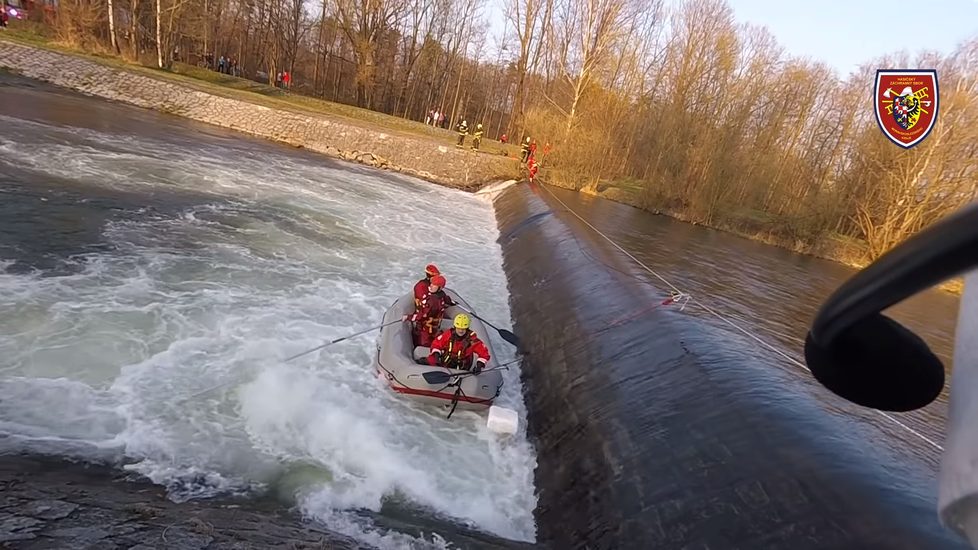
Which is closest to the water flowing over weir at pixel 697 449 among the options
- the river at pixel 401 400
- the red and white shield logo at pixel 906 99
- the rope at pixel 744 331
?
the river at pixel 401 400

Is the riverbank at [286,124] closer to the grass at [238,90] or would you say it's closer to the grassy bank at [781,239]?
the grassy bank at [781,239]

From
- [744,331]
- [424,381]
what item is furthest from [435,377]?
Result: [744,331]

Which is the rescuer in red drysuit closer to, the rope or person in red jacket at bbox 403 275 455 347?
the rope

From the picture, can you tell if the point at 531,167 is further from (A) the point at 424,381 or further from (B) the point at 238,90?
(A) the point at 424,381

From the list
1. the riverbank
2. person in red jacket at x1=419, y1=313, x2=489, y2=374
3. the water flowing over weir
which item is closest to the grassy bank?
the riverbank

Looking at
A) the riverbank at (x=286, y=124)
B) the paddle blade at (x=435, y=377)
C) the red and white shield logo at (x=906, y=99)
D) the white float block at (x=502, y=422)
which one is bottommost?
the white float block at (x=502, y=422)

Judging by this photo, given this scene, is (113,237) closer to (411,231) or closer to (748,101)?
(411,231)
